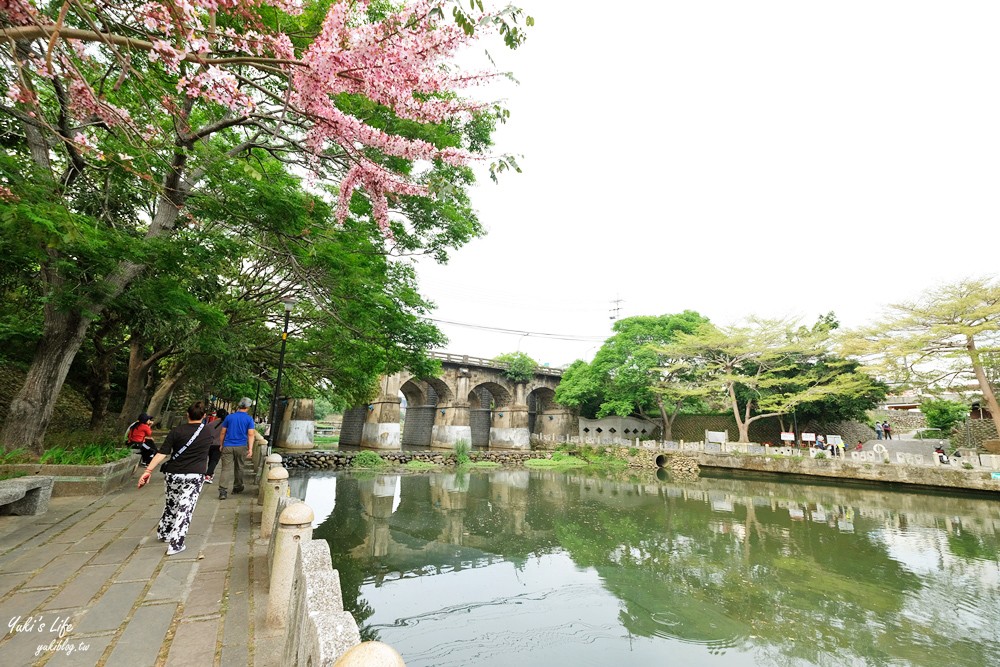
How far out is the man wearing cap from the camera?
6574 mm

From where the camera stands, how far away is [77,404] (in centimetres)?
1517

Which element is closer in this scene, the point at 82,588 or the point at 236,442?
the point at 82,588

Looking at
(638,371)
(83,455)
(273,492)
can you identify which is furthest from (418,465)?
(273,492)

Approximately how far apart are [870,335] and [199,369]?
24.9 meters

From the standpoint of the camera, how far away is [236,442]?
6.62m

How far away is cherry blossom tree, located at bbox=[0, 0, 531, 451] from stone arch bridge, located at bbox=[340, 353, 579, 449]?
73.8ft

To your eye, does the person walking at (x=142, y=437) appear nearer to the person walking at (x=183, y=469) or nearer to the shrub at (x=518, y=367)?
the person walking at (x=183, y=469)

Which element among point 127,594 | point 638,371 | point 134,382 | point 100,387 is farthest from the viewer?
point 638,371

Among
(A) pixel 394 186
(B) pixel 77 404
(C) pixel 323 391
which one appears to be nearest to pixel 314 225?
(A) pixel 394 186

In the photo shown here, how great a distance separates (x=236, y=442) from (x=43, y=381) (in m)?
2.72

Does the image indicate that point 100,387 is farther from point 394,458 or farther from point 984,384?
point 984,384

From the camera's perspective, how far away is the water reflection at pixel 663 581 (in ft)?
14.8

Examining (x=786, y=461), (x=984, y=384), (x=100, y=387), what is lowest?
(x=786, y=461)

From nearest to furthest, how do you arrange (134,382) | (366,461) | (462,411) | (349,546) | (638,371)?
1. (349,546)
2. (134,382)
3. (366,461)
4. (638,371)
5. (462,411)
